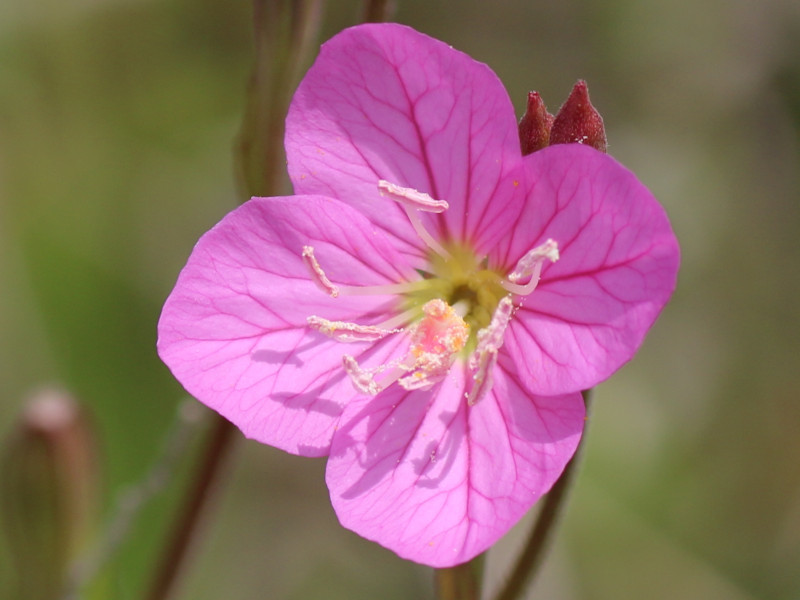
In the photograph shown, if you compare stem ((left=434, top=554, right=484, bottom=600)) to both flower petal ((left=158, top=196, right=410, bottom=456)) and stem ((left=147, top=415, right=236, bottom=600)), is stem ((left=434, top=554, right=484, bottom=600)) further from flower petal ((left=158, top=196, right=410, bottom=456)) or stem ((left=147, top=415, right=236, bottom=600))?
stem ((left=147, top=415, right=236, bottom=600))

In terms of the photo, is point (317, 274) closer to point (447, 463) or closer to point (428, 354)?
point (428, 354)

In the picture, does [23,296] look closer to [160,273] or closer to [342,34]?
[160,273]

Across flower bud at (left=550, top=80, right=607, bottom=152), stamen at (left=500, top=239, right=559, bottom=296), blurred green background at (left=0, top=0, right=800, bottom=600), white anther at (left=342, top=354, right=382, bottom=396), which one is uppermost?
flower bud at (left=550, top=80, right=607, bottom=152)

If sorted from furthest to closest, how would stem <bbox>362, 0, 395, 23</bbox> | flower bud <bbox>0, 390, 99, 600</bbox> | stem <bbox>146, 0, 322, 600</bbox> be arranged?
flower bud <bbox>0, 390, 99, 600</bbox> < stem <bbox>146, 0, 322, 600</bbox> < stem <bbox>362, 0, 395, 23</bbox>

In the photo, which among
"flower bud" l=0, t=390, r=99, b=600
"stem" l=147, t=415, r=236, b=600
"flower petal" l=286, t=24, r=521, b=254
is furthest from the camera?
"flower bud" l=0, t=390, r=99, b=600

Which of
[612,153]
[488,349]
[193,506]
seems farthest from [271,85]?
[612,153]

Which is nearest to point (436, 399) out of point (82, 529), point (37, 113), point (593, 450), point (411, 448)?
point (411, 448)

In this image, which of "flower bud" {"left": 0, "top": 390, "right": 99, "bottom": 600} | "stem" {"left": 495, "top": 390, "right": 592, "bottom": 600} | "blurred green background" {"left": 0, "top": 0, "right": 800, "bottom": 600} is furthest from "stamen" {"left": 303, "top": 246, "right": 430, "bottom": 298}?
"blurred green background" {"left": 0, "top": 0, "right": 800, "bottom": 600}

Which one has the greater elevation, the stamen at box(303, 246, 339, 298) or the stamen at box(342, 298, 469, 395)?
the stamen at box(303, 246, 339, 298)

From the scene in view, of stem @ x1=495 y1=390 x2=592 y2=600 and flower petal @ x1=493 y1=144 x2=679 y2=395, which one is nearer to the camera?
flower petal @ x1=493 y1=144 x2=679 y2=395
